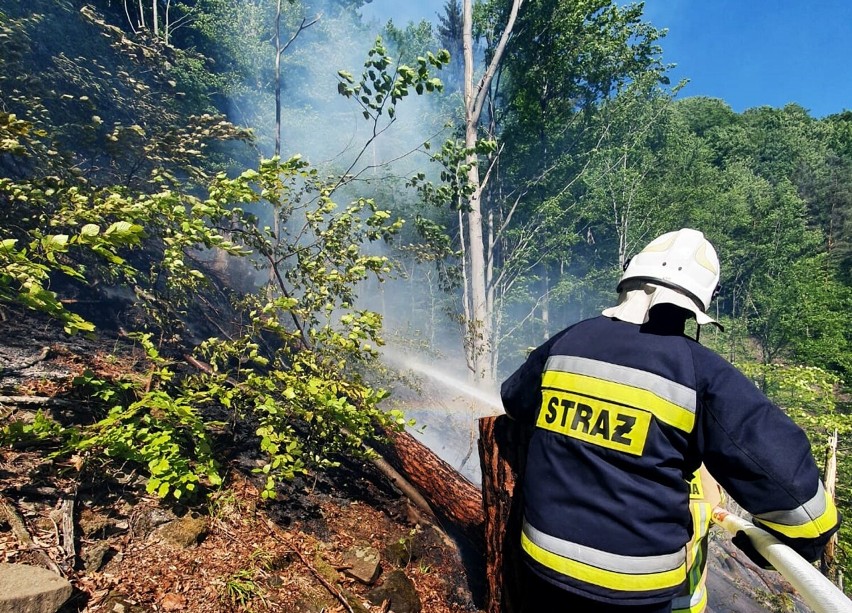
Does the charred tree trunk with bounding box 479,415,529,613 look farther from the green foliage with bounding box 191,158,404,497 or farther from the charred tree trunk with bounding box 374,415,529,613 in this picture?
the green foliage with bounding box 191,158,404,497

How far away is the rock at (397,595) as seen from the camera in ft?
8.92

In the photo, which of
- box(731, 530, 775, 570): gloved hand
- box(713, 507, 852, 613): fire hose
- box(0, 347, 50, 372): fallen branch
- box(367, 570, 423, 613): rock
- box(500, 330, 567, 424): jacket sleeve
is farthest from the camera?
box(0, 347, 50, 372): fallen branch

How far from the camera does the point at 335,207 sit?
3609 mm

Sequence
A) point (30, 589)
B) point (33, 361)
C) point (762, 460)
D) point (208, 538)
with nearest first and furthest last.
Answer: point (762, 460) → point (30, 589) → point (208, 538) → point (33, 361)

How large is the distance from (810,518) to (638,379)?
70 centimetres

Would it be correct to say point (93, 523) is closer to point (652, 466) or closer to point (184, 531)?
point (184, 531)

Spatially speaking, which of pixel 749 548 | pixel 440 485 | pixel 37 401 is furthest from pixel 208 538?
pixel 749 548

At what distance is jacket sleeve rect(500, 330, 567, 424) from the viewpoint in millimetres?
1960

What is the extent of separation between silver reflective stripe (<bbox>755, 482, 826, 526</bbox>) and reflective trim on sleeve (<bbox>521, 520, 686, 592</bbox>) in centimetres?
38

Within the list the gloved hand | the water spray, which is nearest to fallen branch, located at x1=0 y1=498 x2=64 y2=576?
the gloved hand

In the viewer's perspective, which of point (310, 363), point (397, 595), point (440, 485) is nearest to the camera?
point (397, 595)

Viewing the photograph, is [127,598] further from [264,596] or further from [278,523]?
[278,523]

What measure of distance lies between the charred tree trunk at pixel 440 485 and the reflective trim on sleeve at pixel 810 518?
6.89 ft

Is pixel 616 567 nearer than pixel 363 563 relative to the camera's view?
Yes
